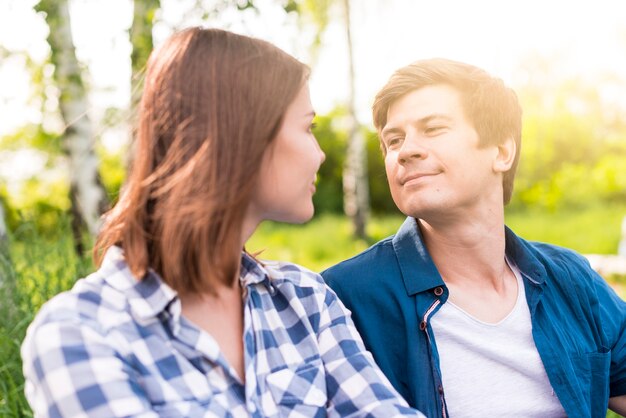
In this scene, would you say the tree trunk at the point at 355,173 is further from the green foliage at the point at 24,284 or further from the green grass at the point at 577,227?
the green foliage at the point at 24,284

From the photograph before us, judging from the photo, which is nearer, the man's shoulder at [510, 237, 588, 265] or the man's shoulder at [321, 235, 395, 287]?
the man's shoulder at [321, 235, 395, 287]

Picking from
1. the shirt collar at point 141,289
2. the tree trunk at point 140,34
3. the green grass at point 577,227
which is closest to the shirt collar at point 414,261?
the shirt collar at point 141,289

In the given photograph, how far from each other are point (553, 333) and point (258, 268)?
0.99m

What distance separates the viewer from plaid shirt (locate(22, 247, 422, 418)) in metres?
1.31

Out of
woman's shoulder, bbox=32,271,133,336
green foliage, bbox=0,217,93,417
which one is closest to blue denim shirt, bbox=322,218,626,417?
woman's shoulder, bbox=32,271,133,336

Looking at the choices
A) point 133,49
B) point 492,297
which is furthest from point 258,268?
point 133,49

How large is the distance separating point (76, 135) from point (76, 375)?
4547 mm

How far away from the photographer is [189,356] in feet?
4.80

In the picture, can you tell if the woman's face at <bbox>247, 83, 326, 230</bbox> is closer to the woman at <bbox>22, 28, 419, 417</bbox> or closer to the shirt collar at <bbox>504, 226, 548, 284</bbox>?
the woman at <bbox>22, 28, 419, 417</bbox>

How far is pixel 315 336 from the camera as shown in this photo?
173cm

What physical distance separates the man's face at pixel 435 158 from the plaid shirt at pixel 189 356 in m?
0.50

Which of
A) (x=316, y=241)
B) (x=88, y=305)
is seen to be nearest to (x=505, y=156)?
(x=88, y=305)

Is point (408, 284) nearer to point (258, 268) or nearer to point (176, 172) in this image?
point (258, 268)

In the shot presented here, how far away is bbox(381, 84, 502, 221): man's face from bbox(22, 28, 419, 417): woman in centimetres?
61
